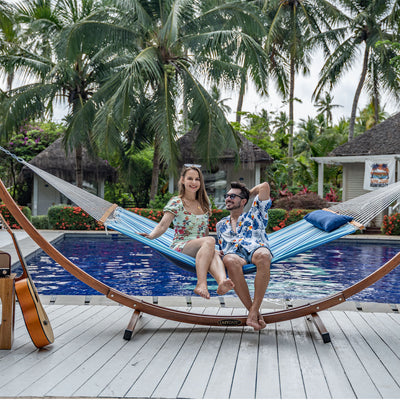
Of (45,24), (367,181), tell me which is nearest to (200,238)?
(367,181)

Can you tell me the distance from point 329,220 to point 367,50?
17.3 meters

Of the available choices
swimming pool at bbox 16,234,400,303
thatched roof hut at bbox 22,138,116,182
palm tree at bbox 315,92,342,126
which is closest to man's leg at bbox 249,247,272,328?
swimming pool at bbox 16,234,400,303

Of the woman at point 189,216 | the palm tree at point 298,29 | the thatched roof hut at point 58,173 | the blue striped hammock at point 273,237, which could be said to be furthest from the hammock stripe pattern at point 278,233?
the palm tree at point 298,29

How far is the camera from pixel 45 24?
45.4 ft

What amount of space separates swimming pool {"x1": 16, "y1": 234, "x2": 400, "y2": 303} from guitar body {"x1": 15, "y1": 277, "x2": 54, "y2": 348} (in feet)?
8.42

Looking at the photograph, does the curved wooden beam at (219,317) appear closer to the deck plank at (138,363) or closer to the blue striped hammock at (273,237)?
the deck plank at (138,363)

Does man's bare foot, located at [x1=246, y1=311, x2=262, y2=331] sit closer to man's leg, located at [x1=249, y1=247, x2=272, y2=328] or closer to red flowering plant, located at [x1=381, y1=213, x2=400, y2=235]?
man's leg, located at [x1=249, y1=247, x2=272, y2=328]

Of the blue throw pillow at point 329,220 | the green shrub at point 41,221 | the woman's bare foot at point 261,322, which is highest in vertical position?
the blue throw pillow at point 329,220

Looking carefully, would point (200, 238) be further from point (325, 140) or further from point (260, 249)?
point (325, 140)

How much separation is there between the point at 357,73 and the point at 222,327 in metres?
18.8

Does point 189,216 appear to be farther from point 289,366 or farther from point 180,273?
point 180,273

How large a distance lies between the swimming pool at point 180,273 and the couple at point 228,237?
193cm

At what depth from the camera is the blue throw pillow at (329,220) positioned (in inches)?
138

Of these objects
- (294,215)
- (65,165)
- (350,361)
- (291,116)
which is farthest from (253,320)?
(291,116)
